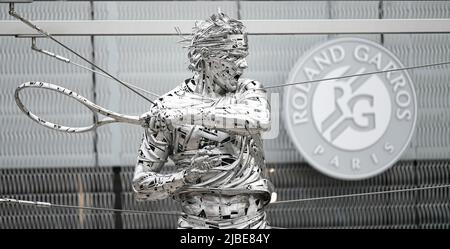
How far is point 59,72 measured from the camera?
9961 mm

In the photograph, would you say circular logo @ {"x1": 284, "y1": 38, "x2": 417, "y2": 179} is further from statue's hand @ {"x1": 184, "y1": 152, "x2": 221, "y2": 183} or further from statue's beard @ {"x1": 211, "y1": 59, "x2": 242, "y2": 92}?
statue's hand @ {"x1": 184, "y1": 152, "x2": 221, "y2": 183}

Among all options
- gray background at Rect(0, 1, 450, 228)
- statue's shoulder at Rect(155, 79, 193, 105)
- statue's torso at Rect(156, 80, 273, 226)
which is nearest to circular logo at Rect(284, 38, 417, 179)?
gray background at Rect(0, 1, 450, 228)

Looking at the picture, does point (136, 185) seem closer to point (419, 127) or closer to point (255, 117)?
point (255, 117)

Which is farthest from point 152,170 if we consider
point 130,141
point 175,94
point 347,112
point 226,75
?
point 347,112

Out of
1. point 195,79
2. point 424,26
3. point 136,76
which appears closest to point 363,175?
point 136,76

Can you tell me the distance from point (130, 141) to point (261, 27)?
2621 mm

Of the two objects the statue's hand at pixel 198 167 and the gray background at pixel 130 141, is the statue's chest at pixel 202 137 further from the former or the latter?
the gray background at pixel 130 141

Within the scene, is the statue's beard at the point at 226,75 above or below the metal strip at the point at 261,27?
below

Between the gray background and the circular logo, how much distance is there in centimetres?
11

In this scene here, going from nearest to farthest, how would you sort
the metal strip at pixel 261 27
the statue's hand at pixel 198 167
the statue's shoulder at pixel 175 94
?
the statue's hand at pixel 198 167, the statue's shoulder at pixel 175 94, the metal strip at pixel 261 27

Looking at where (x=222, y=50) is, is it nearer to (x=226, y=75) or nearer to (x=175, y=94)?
(x=226, y=75)

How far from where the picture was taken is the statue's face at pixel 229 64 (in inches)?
246

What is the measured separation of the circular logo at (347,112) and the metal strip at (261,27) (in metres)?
2.47

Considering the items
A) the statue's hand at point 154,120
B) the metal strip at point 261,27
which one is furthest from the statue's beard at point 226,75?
the metal strip at point 261,27
